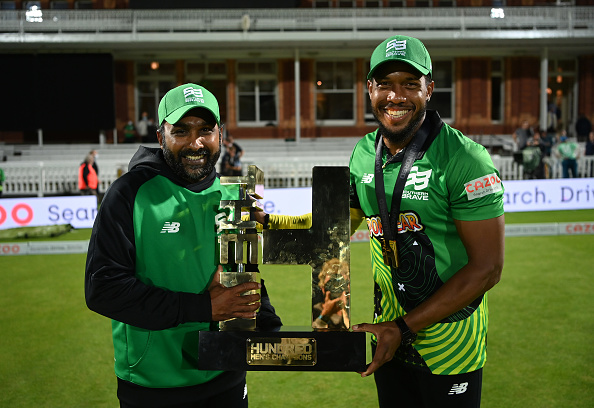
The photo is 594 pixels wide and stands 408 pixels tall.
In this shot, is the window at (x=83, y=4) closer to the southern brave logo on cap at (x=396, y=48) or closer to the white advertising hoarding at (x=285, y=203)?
the white advertising hoarding at (x=285, y=203)

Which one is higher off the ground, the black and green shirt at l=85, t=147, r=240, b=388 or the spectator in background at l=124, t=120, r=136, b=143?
the spectator in background at l=124, t=120, r=136, b=143

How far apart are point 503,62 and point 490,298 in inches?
881

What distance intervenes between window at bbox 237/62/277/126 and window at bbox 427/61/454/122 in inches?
291

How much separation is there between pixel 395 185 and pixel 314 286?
0.70 metres

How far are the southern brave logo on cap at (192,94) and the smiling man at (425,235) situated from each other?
2.50ft

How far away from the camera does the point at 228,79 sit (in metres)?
26.3

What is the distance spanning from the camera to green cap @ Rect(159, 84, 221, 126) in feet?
7.91

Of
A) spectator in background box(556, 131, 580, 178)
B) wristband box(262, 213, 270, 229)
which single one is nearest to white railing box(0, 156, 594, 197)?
spectator in background box(556, 131, 580, 178)

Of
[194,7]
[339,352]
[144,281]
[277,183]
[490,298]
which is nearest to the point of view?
[339,352]

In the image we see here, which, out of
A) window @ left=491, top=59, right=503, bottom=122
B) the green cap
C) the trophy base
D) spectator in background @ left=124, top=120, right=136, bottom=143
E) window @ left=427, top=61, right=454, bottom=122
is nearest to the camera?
the trophy base

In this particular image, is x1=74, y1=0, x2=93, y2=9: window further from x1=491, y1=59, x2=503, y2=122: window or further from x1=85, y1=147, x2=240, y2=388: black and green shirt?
x1=85, y1=147, x2=240, y2=388: black and green shirt

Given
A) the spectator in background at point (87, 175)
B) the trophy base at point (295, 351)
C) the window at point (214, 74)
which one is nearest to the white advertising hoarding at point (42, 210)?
the spectator in background at point (87, 175)

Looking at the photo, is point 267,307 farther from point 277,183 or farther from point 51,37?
point 51,37

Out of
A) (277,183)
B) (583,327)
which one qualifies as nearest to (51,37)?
(277,183)
